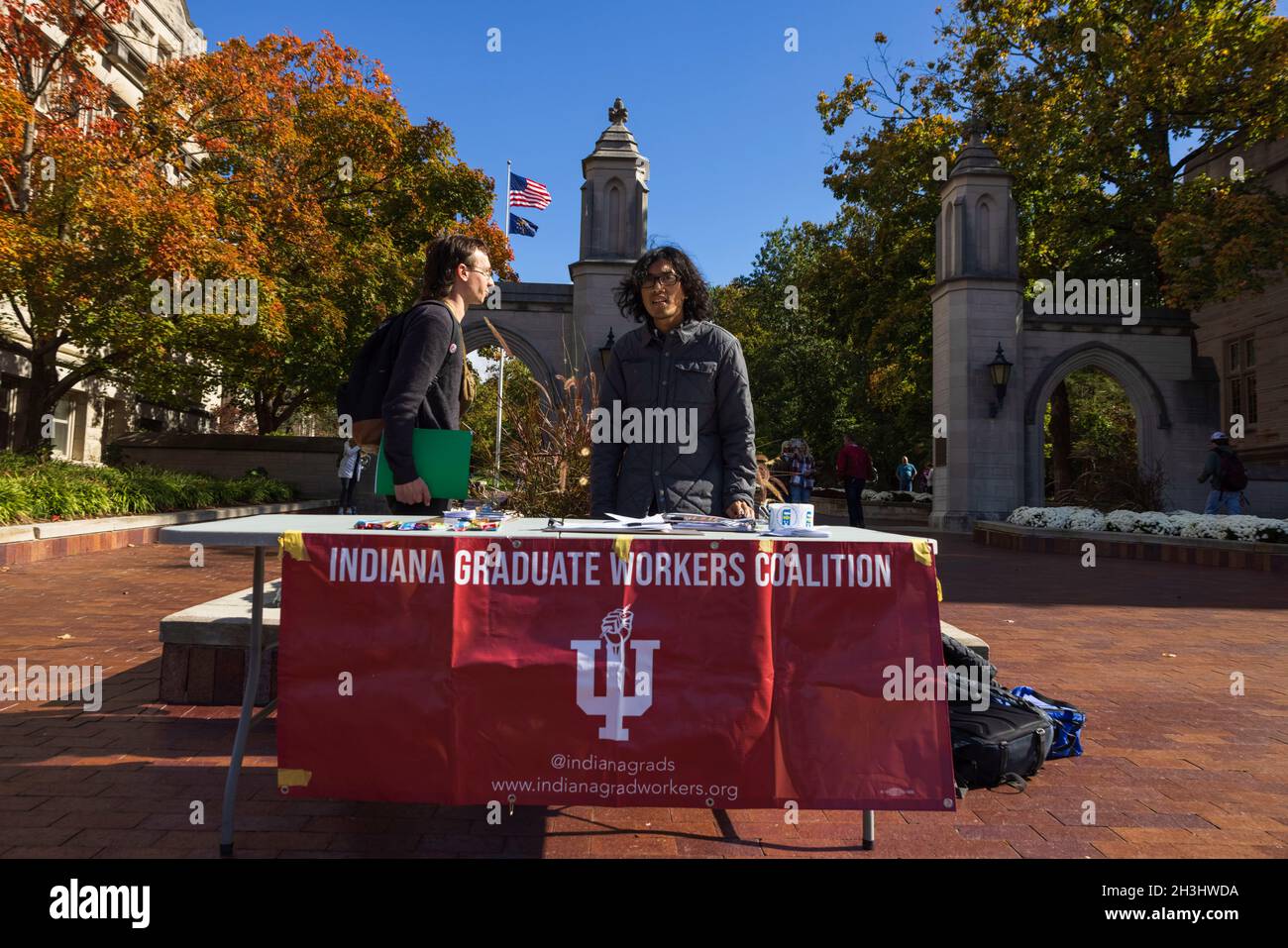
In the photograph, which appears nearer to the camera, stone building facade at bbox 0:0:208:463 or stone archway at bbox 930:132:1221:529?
stone building facade at bbox 0:0:208:463

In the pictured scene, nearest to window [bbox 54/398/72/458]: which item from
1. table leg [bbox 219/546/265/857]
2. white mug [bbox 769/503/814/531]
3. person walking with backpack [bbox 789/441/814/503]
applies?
person walking with backpack [bbox 789/441/814/503]

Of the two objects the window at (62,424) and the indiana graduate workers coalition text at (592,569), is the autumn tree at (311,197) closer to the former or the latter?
the window at (62,424)

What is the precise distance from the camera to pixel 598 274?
20.0 metres

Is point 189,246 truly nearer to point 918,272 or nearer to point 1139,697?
point 1139,697

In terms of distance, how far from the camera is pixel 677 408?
378 centimetres

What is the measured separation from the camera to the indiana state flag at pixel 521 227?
24.5 metres

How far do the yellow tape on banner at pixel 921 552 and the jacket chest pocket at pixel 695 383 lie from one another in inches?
53.6

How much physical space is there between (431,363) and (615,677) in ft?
4.97

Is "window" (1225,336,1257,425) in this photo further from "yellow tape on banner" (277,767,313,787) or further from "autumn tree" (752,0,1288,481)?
"yellow tape on banner" (277,767,313,787)

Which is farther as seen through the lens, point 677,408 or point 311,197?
point 311,197

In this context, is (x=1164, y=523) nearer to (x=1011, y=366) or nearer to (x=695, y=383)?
(x=1011, y=366)

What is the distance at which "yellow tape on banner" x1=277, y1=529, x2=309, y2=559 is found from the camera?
8.66ft

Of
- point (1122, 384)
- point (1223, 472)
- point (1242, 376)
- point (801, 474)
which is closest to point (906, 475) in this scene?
point (1122, 384)

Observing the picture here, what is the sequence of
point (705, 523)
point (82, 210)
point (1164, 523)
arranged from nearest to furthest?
1. point (705, 523)
2. point (82, 210)
3. point (1164, 523)
